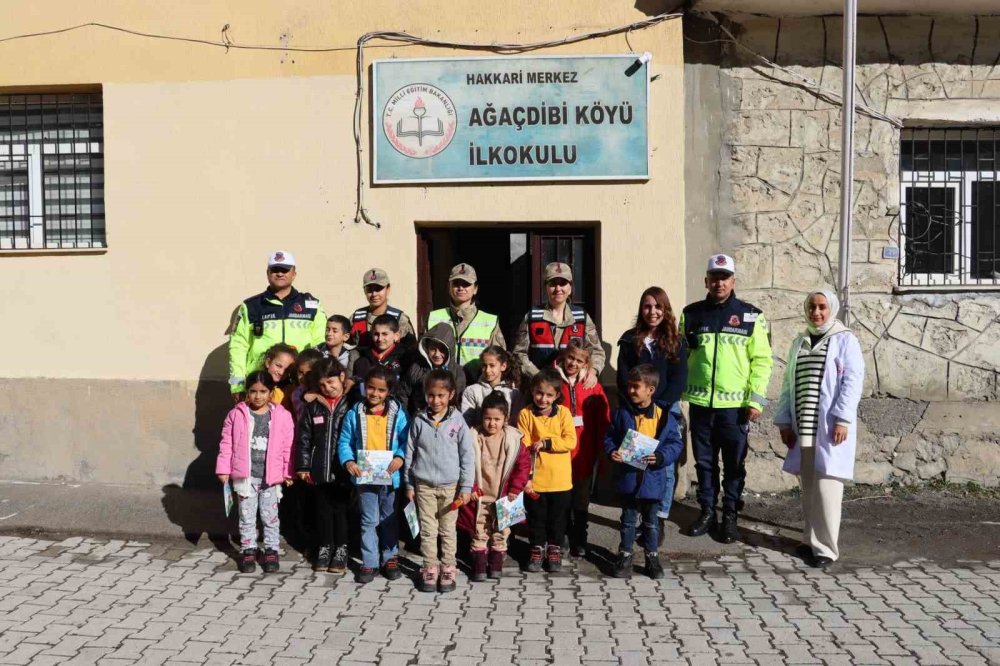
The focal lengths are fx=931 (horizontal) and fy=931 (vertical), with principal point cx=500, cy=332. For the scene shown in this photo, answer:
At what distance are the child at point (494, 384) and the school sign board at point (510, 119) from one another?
1824mm

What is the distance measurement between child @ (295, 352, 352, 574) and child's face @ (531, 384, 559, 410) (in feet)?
3.68

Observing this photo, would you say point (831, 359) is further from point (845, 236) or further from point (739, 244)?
point (739, 244)

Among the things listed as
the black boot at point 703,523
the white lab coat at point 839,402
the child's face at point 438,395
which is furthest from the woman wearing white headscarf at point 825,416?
the child's face at point 438,395

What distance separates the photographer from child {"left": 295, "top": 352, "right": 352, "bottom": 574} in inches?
214

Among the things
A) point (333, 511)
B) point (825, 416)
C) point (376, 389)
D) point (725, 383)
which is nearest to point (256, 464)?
point (333, 511)

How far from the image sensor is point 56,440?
23.7 feet

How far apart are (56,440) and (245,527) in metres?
2.65

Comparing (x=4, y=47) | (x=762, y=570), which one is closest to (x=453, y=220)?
(x=762, y=570)

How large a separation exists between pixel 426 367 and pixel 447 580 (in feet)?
4.30

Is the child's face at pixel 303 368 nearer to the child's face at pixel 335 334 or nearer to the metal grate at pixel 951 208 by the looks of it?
the child's face at pixel 335 334

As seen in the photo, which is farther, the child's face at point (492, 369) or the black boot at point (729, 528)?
the black boot at point (729, 528)

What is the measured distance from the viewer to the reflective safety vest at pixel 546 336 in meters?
6.03

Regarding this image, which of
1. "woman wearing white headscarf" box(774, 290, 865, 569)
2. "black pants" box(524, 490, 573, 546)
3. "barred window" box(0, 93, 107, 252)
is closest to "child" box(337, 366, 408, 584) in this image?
"black pants" box(524, 490, 573, 546)

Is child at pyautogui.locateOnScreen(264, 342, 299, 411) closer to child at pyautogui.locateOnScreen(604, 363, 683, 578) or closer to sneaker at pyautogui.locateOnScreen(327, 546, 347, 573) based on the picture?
sneaker at pyautogui.locateOnScreen(327, 546, 347, 573)
